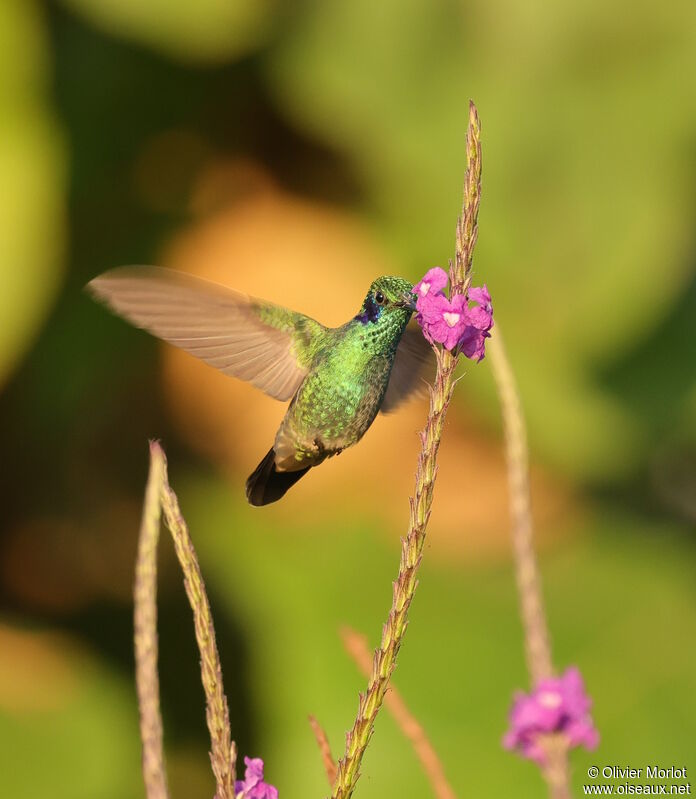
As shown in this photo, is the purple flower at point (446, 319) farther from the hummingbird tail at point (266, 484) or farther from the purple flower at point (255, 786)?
the hummingbird tail at point (266, 484)

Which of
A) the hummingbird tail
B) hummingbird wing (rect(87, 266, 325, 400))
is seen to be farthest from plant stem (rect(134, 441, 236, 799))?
the hummingbird tail

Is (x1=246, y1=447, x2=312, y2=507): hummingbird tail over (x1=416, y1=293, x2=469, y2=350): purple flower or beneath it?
over

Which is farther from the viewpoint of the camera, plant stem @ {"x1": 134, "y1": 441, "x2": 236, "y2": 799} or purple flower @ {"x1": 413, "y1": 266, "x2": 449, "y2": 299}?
purple flower @ {"x1": 413, "y1": 266, "x2": 449, "y2": 299}

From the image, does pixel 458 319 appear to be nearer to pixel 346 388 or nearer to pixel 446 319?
pixel 446 319

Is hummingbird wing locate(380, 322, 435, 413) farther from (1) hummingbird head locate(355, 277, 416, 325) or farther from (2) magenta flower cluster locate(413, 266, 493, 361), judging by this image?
(2) magenta flower cluster locate(413, 266, 493, 361)

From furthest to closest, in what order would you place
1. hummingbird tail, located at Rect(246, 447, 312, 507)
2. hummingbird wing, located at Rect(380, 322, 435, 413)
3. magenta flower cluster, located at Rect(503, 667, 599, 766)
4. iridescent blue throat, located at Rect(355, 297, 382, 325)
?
hummingbird wing, located at Rect(380, 322, 435, 413), hummingbird tail, located at Rect(246, 447, 312, 507), iridescent blue throat, located at Rect(355, 297, 382, 325), magenta flower cluster, located at Rect(503, 667, 599, 766)

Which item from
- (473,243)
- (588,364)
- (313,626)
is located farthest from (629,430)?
(473,243)

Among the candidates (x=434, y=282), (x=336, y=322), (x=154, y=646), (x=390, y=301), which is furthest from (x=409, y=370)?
(x=336, y=322)
